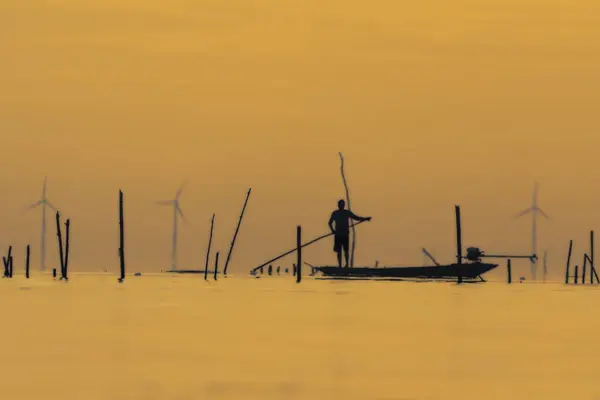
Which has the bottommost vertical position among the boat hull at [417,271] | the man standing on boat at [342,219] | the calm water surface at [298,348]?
the calm water surface at [298,348]

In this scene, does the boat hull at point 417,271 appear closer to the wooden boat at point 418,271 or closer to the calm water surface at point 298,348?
the wooden boat at point 418,271

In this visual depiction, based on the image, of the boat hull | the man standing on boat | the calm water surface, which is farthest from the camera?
the boat hull

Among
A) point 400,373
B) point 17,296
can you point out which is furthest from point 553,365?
point 17,296

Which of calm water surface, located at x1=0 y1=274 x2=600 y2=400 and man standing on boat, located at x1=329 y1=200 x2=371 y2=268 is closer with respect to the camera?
calm water surface, located at x1=0 y1=274 x2=600 y2=400

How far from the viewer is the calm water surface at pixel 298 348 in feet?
71.1

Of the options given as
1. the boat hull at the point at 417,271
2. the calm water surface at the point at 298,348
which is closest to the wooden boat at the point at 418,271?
the boat hull at the point at 417,271

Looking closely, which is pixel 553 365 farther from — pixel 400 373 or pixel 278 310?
pixel 278 310

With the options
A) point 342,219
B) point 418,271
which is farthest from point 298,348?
point 418,271

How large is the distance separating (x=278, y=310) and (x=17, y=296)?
13.1 m

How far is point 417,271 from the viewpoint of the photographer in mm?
70750

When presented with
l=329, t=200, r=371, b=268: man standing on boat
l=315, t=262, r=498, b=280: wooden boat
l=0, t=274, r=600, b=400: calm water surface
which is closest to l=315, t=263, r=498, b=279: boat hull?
l=315, t=262, r=498, b=280: wooden boat

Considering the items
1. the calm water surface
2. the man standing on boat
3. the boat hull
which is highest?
the man standing on boat

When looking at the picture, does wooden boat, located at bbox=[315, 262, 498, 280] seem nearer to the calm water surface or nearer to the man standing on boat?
the man standing on boat

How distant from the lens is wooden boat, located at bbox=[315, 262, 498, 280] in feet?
223
